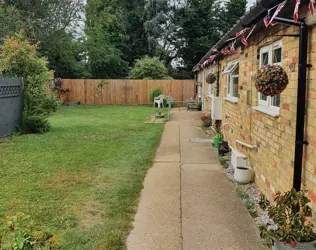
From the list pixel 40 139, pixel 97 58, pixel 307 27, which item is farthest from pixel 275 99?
pixel 97 58

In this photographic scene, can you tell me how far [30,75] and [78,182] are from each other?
642 cm

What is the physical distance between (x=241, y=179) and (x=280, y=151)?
5.02 ft

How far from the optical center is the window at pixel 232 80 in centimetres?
757

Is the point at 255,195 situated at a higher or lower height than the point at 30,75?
lower

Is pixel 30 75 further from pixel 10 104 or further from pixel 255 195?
pixel 255 195

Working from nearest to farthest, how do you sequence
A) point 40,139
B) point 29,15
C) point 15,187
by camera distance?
point 15,187, point 40,139, point 29,15

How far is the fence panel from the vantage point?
9.60 m

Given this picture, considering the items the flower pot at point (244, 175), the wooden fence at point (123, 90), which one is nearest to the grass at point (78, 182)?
the flower pot at point (244, 175)

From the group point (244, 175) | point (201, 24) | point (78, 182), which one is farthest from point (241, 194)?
point (201, 24)

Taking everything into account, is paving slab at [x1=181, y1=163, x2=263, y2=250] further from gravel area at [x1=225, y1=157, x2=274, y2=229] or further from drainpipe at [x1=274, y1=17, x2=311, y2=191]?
drainpipe at [x1=274, y1=17, x2=311, y2=191]

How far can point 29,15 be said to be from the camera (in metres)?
22.0

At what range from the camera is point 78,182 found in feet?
18.2

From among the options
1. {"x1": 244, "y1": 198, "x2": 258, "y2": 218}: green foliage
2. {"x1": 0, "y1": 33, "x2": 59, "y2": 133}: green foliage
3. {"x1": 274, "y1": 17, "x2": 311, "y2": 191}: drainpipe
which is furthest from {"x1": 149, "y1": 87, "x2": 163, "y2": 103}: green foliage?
{"x1": 274, "y1": 17, "x2": 311, "y2": 191}: drainpipe

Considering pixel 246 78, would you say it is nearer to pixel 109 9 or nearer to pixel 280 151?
pixel 280 151
